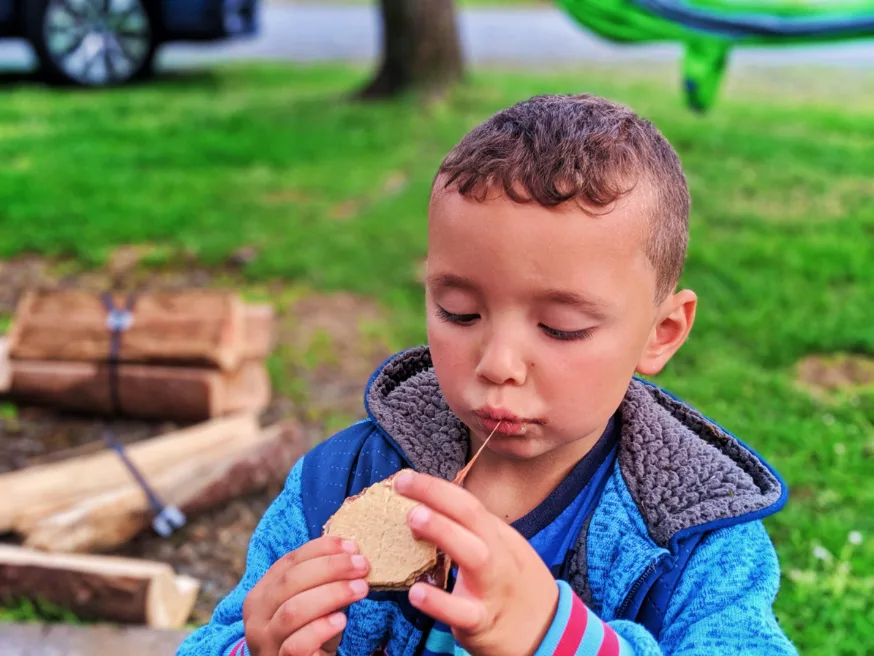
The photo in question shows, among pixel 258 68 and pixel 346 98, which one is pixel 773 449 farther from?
pixel 258 68

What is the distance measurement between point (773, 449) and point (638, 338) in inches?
86.6

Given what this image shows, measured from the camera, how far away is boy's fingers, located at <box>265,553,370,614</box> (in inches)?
49.7

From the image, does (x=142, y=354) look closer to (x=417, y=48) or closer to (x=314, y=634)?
(x=314, y=634)

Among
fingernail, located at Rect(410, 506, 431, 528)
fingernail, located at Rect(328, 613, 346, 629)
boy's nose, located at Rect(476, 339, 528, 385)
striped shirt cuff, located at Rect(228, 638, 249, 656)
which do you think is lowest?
striped shirt cuff, located at Rect(228, 638, 249, 656)

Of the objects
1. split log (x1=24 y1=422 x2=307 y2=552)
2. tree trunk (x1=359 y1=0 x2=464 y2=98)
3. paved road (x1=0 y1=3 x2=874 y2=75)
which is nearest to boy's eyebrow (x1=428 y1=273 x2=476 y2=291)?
split log (x1=24 y1=422 x2=307 y2=552)

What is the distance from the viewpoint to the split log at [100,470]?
3066 millimetres

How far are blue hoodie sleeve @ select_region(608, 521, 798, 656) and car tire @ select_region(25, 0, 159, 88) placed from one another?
904 centimetres

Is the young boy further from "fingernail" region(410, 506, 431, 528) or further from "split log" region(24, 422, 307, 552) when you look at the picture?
"split log" region(24, 422, 307, 552)

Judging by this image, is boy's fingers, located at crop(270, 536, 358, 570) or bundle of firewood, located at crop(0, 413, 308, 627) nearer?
boy's fingers, located at crop(270, 536, 358, 570)

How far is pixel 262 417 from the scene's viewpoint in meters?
3.95

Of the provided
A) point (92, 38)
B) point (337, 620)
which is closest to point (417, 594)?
point (337, 620)

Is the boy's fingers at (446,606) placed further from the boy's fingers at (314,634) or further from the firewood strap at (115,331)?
the firewood strap at (115,331)

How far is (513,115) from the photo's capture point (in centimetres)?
148

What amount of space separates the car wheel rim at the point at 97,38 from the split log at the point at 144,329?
6.11 m
